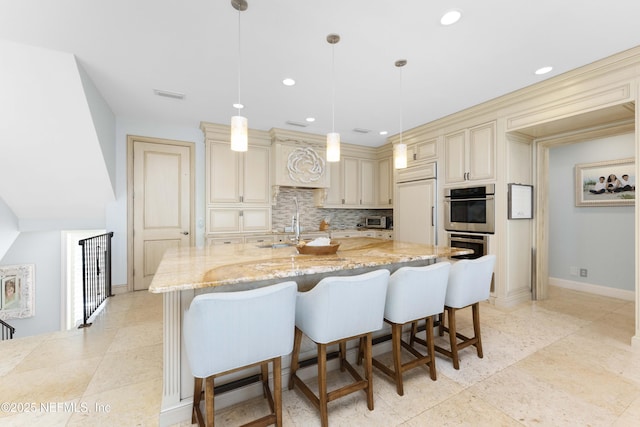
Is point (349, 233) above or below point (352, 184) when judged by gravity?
below

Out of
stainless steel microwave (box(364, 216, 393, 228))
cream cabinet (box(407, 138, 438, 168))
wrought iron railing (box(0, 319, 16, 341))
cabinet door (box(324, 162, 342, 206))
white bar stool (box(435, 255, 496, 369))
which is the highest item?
cream cabinet (box(407, 138, 438, 168))

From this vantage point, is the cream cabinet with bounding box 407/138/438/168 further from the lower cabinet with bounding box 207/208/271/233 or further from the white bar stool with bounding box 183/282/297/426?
the white bar stool with bounding box 183/282/297/426

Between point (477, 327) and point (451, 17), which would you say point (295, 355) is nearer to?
point (477, 327)

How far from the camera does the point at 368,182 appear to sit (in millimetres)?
5531

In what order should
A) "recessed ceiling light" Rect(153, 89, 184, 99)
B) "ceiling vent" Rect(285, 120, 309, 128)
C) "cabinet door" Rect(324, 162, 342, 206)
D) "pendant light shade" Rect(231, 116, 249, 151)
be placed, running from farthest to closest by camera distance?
"cabinet door" Rect(324, 162, 342, 206)
"ceiling vent" Rect(285, 120, 309, 128)
"recessed ceiling light" Rect(153, 89, 184, 99)
"pendant light shade" Rect(231, 116, 249, 151)

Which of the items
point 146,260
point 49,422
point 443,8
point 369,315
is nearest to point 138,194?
point 146,260

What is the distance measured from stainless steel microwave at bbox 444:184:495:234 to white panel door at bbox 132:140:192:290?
3.86 metres

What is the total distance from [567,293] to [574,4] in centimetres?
377

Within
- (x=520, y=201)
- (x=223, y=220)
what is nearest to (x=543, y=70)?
(x=520, y=201)

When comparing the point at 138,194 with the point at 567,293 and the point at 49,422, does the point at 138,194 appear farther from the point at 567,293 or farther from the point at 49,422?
the point at 567,293

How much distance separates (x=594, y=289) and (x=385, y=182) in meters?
3.45

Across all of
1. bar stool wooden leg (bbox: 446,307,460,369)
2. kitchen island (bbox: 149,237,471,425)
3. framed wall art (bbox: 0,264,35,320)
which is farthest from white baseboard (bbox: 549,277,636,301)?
framed wall art (bbox: 0,264,35,320)

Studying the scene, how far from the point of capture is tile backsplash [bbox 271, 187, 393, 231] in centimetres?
491

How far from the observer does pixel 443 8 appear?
1812 millimetres
